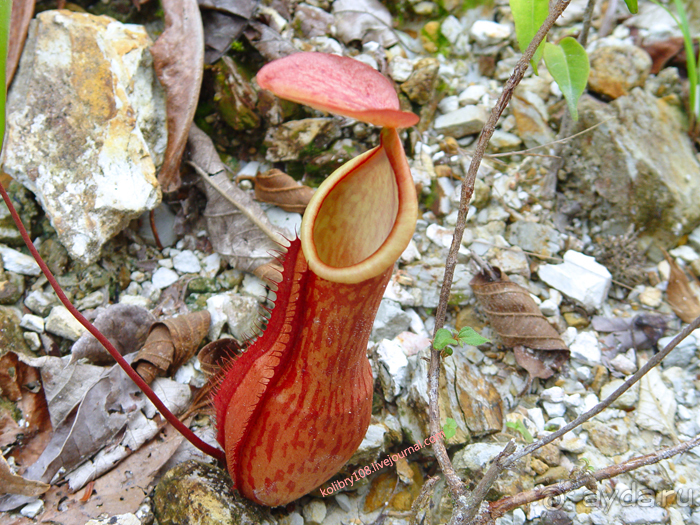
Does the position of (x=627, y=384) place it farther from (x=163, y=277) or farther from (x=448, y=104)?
(x=448, y=104)

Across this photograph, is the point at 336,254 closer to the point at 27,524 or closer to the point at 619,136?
the point at 27,524

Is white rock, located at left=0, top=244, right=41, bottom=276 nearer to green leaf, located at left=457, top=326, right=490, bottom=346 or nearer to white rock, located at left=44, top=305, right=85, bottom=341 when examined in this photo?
white rock, located at left=44, top=305, right=85, bottom=341

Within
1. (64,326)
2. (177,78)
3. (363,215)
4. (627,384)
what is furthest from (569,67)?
(64,326)

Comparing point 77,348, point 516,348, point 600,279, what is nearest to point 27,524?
point 77,348

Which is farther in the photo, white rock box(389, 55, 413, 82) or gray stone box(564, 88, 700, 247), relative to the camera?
white rock box(389, 55, 413, 82)

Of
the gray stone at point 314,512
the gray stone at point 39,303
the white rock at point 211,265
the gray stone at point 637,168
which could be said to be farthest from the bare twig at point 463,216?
the gray stone at point 39,303

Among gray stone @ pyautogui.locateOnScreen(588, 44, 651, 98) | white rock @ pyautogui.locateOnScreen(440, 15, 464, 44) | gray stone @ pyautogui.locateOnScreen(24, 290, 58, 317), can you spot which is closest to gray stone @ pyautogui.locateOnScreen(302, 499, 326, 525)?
gray stone @ pyautogui.locateOnScreen(24, 290, 58, 317)
